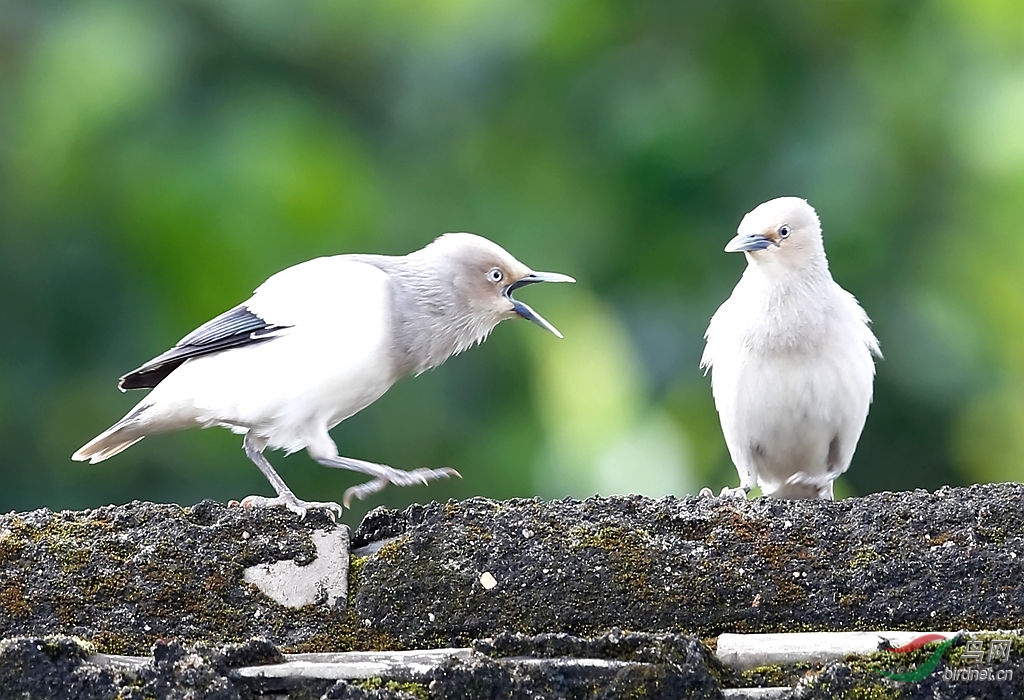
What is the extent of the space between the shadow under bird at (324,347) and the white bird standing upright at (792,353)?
910mm

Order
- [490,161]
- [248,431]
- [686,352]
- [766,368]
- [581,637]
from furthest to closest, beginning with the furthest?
[490,161], [686,352], [766,368], [248,431], [581,637]

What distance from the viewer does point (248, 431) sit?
4121 mm

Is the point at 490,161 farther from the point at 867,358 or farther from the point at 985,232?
the point at 867,358

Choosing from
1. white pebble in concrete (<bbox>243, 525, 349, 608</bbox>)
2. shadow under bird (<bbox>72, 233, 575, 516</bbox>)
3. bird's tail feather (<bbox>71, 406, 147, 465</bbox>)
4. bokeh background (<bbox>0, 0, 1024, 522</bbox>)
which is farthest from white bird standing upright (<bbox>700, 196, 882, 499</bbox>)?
bokeh background (<bbox>0, 0, 1024, 522</bbox>)

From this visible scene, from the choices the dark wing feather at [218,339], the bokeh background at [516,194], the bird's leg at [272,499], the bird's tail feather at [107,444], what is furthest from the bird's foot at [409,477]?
the bokeh background at [516,194]

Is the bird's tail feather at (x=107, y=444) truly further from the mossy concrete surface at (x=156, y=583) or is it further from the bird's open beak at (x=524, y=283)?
the mossy concrete surface at (x=156, y=583)

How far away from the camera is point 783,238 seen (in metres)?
4.88

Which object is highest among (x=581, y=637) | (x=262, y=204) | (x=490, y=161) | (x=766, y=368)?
(x=490, y=161)

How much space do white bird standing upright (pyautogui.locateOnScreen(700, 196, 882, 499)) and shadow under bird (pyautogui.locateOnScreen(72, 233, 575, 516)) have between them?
2.99 ft

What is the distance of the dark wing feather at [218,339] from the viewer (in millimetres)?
4086

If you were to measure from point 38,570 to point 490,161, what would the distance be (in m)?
9.64

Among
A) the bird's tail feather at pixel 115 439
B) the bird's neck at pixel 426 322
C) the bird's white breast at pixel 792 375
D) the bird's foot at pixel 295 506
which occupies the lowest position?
the bird's foot at pixel 295 506

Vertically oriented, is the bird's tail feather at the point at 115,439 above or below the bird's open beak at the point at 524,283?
below

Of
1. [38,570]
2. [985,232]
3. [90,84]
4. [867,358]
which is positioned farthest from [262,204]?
[38,570]
